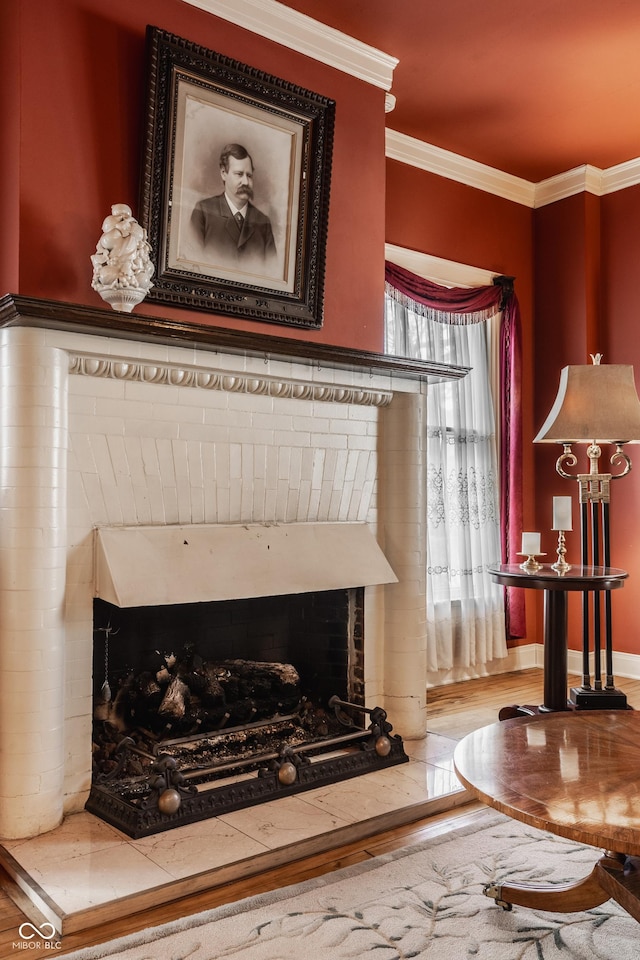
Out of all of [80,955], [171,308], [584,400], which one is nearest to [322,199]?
[171,308]

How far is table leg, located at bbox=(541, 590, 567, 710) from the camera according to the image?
347cm

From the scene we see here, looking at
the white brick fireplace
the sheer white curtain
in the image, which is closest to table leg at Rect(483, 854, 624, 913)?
the white brick fireplace

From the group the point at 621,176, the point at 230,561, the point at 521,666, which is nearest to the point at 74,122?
the point at 230,561

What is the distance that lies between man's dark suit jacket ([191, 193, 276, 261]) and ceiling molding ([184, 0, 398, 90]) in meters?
0.71

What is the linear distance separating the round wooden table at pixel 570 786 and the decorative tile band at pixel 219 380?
1.53 metres

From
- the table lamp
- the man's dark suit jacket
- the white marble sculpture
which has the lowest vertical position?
the table lamp

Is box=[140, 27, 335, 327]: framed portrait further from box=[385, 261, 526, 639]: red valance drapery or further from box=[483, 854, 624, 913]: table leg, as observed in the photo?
box=[483, 854, 624, 913]: table leg

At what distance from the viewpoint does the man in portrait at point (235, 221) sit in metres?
3.03

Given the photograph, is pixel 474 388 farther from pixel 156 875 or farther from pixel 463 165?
pixel 156 875

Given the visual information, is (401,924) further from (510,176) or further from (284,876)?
(510,176)

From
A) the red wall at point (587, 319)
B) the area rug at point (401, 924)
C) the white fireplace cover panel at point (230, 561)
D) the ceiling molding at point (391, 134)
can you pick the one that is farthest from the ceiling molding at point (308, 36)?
the area rug at point (401, 924)

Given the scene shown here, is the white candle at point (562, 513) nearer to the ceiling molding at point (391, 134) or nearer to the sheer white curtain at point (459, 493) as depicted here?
the sheer white curtain at point (459, 493)

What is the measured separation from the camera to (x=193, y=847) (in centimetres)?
234

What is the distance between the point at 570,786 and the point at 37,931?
→ 1.32 m
